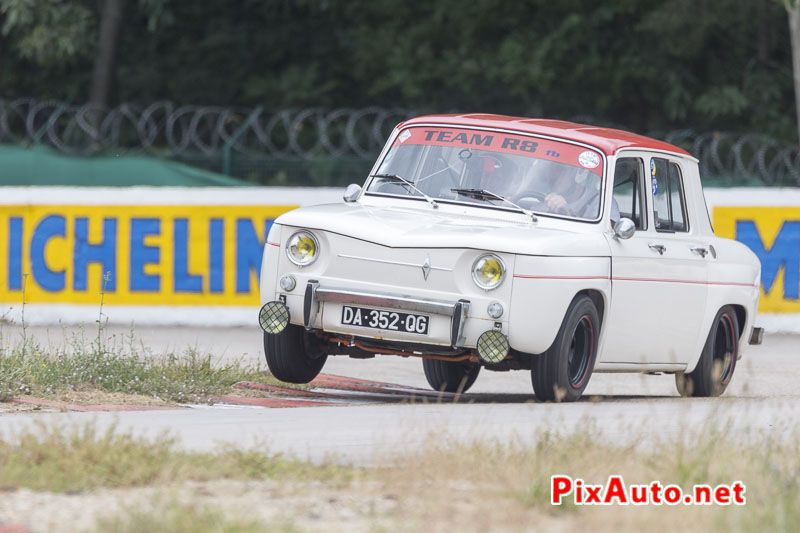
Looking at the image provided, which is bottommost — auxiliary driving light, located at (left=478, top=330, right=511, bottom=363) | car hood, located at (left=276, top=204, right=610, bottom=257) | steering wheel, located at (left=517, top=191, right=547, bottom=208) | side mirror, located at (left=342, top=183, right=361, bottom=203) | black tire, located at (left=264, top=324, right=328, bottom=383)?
black tire, located at (left=264, top=324, right=328, bottom=383)

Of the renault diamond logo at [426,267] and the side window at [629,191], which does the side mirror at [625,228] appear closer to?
the side window at [629,191]

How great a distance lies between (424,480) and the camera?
5.75m

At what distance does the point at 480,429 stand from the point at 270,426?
110cm

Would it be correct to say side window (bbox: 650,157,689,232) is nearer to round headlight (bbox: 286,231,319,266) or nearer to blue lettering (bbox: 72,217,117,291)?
round headlight (bbox: 286,231,319,266)

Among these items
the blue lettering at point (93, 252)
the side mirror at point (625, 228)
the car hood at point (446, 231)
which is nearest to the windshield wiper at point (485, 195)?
the car hood at point (446, 231)

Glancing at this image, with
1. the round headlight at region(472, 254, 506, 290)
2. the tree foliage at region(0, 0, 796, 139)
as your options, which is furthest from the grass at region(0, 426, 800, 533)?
the tree foliage at region(0, 0, 796, 139)

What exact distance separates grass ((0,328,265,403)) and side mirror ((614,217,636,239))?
2.83 meters

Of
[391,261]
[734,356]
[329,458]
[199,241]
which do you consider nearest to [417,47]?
[199,241]

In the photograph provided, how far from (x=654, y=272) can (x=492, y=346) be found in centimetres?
173

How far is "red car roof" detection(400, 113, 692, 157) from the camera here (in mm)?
9202

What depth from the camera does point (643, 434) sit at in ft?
23.3

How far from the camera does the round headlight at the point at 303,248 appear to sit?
8.47 m

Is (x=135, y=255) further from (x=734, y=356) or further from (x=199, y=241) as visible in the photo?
(x=734, y=356)

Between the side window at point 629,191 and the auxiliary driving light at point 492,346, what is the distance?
1.60m
